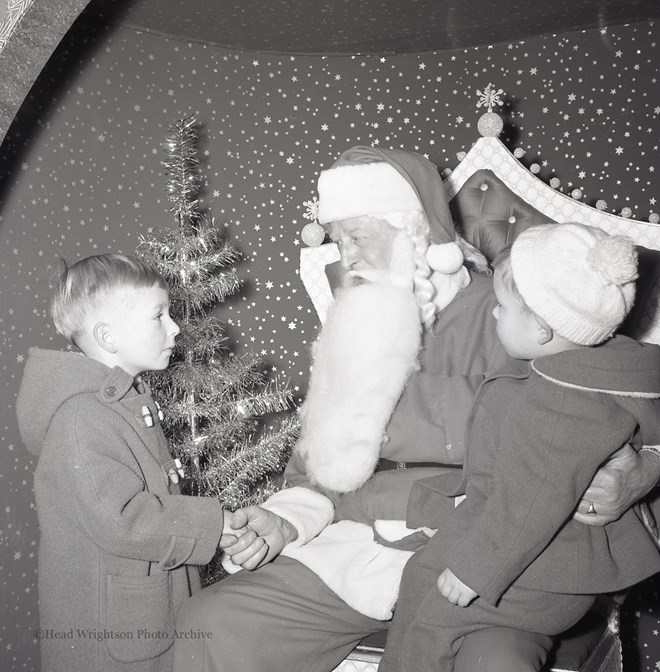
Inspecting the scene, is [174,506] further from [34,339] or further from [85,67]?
[85,67]

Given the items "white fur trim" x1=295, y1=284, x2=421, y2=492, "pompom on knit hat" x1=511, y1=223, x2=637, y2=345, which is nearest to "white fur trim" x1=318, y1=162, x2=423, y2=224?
"white fur trim" x1=295, y1=284, x2=421, y2=492

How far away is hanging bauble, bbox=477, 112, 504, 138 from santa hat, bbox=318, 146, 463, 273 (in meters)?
0.76

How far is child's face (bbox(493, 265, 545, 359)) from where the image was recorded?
5.37 feet

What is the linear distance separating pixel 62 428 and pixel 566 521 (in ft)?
4.39

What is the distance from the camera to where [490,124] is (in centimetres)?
301

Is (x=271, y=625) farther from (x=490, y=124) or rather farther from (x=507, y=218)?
(x=490, y=124)

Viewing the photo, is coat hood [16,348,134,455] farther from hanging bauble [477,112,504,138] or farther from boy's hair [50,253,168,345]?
hanging bauble [477,112,504,138]

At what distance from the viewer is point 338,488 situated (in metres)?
2.08

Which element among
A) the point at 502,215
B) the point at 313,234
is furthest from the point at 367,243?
the point at 502,215

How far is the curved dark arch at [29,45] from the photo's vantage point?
5.84ft

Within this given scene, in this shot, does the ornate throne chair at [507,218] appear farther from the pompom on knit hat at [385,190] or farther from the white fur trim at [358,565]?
the white fur trim at [358,565]

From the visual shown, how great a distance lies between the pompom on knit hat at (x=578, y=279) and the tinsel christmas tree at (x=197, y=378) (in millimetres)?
1395

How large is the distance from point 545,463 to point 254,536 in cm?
88

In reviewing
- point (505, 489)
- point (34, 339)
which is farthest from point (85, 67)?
point (505, 489)
